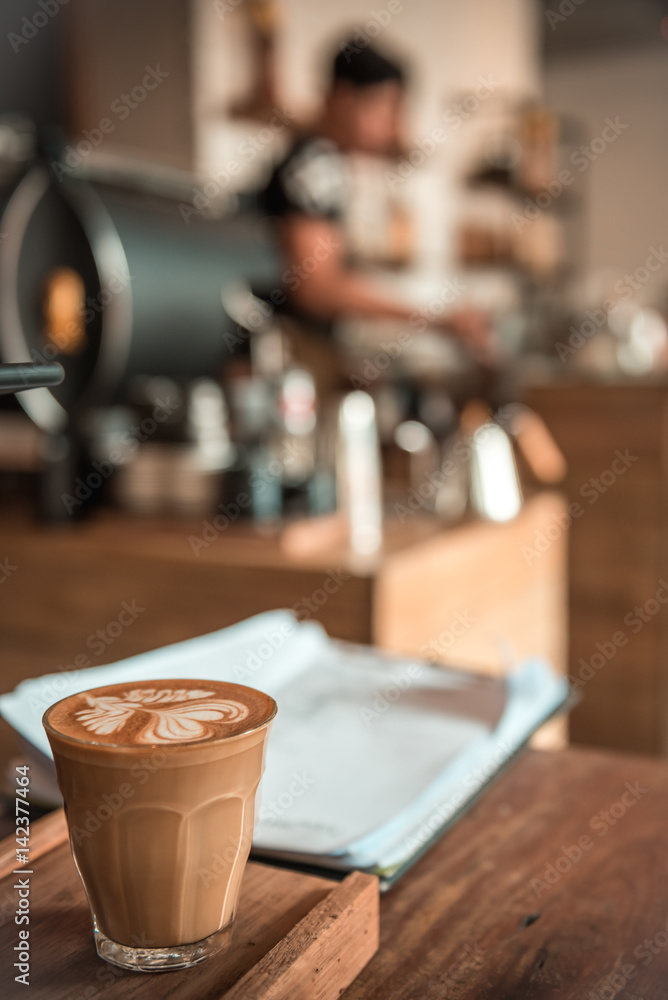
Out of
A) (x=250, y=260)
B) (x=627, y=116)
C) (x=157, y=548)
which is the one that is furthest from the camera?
(x=627, y=116)

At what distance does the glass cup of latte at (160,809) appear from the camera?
0.51 metres

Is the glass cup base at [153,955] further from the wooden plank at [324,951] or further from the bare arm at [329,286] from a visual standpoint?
the bare arm at [329,286]

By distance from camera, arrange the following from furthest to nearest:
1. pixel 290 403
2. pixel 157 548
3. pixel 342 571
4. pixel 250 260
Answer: pixel 250 260, pixel 290 403, pixel 157 548, pixel 342 571

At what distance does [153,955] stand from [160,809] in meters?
0.10

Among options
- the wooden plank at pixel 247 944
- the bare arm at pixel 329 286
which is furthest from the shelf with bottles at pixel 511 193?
the wooden plank at pixel 247 944

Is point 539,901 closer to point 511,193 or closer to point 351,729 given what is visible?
point 351,729

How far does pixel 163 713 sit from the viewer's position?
0.55 m

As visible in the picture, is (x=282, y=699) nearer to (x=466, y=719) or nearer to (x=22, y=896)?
(x=466, y=719)

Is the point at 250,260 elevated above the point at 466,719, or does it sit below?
above

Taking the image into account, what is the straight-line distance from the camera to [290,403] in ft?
7.52

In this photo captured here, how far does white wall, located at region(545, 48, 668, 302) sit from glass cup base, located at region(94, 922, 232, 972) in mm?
7762

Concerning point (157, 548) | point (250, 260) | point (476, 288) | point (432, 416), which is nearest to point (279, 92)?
point (250, 260)

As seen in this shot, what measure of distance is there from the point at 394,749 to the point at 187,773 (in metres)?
0.39

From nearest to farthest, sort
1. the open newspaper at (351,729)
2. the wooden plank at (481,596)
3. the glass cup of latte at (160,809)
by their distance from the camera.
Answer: the glass cup of latte at (160,809) < the open newspaper at (351,729) < the wooden plank at (481,596)
